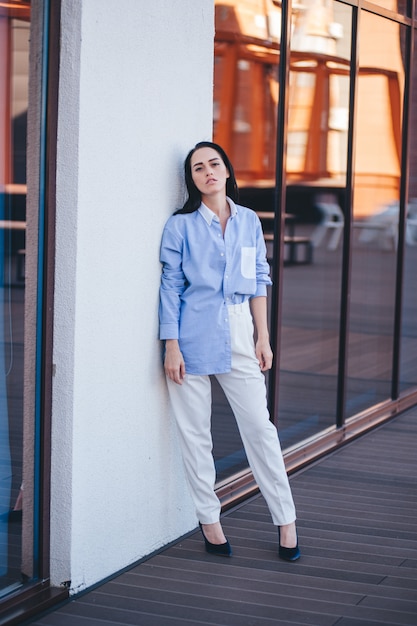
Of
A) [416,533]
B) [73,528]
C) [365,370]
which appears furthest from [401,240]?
[73,528]

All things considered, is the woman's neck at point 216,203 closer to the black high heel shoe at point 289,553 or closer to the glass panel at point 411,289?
the black high heel shoe at point 289,553

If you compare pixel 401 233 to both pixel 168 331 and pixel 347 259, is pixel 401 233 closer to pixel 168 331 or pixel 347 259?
pixel 347 259

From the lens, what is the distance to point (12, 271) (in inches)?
144

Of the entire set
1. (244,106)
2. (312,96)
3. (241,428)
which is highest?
(312,96)

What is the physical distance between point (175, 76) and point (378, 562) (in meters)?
2.00

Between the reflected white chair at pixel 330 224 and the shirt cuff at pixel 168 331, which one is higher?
the reflected white chair at pixel 330 224

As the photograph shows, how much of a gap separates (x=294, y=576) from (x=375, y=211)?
3834mm

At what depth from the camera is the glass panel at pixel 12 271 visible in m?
3.58

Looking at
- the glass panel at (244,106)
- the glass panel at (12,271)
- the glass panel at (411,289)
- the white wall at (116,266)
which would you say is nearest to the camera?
the glass panel at (12,271)

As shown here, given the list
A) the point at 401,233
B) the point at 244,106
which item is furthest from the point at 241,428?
the point at 401,233

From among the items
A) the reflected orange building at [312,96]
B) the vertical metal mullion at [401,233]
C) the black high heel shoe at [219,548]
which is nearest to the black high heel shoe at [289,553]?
the black high heel shoe at [219,548]

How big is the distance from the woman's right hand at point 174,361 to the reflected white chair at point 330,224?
2.70 metres

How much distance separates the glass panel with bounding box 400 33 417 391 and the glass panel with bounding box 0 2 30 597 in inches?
176

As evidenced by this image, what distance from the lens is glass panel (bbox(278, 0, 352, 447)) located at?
238 inches
